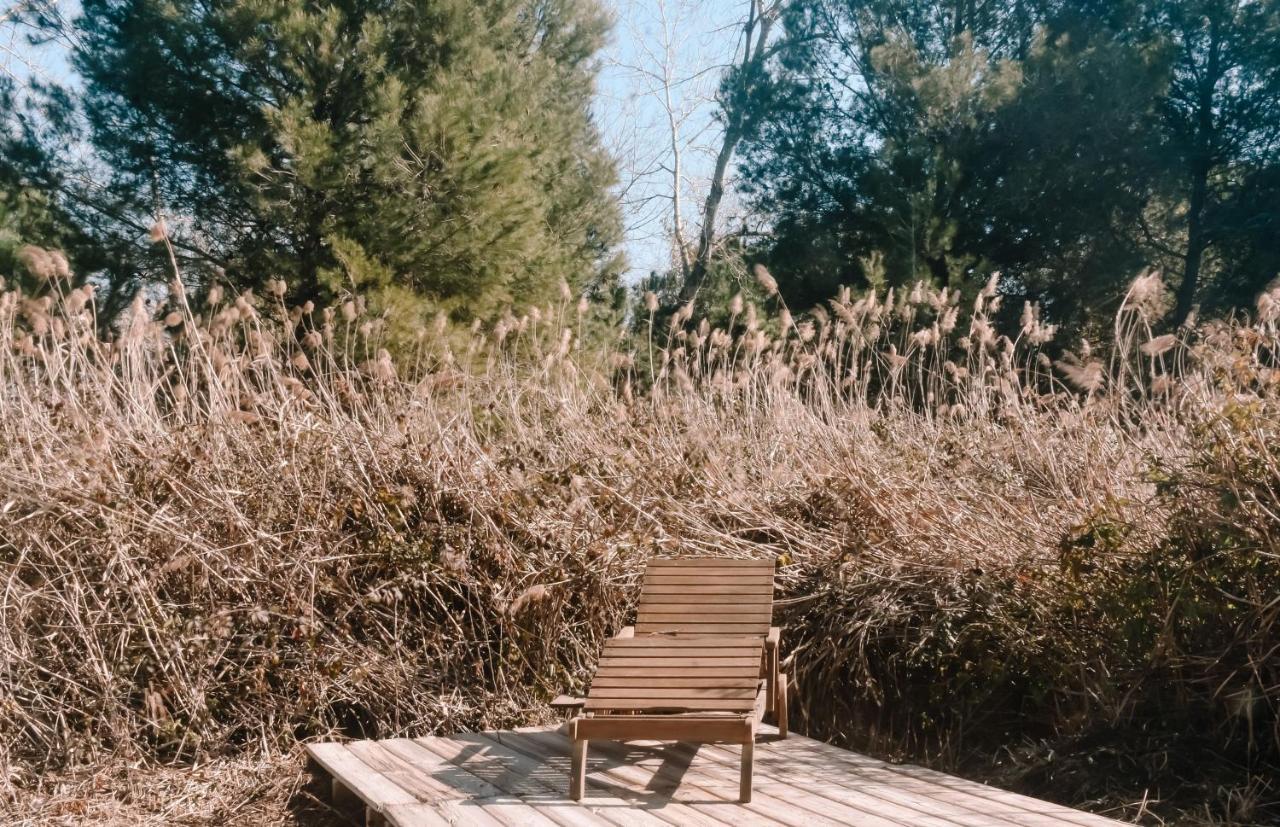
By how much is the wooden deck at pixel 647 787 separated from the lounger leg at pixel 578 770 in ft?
0.09

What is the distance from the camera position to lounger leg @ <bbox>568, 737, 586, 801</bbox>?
11.1ft

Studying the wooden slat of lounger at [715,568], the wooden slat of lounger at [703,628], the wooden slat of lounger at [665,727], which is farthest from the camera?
the wooden slat of lounger at [715,568]

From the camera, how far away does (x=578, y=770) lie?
341cm

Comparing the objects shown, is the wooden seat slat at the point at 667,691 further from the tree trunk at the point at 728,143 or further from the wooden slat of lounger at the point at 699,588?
the tree trunk at the point at 728,143

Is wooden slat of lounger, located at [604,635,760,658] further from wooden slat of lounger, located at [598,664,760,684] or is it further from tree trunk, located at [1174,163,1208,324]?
tree trunk, located at [1174,163,1208,324]

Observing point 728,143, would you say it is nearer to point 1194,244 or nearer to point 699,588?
point 1194,244

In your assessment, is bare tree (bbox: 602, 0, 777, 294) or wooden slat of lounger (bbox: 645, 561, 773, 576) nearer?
wooden slat of lounger (bbox: 645, 561, 773, 576)

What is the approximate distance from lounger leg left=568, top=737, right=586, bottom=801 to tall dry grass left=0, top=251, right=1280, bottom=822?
114 cm

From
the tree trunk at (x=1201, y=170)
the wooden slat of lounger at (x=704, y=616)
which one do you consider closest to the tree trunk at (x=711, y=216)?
the tree trunk at (x=1201, y=170)

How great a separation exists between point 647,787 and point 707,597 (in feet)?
2.81

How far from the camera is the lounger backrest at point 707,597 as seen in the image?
4105mm

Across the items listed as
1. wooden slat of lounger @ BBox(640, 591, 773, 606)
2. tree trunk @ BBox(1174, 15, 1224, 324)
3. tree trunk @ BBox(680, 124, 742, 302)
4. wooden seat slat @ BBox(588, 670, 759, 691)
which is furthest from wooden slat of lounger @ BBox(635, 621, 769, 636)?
tree trunk @ BBox(680, 124, 742, 302)

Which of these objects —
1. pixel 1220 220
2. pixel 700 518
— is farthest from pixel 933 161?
pixel 700 518

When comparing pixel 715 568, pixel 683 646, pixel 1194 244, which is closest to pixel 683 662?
pixel 683 646
